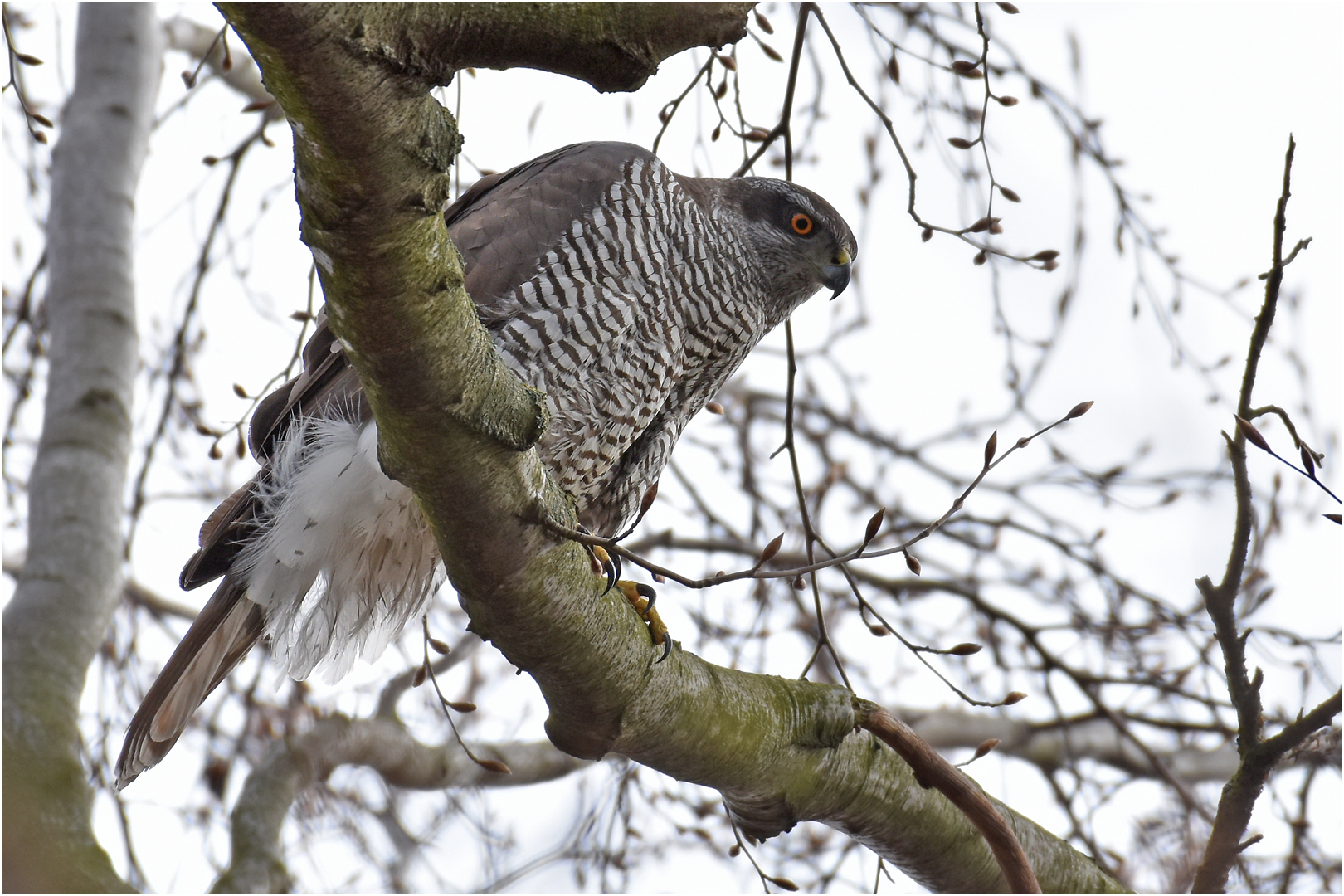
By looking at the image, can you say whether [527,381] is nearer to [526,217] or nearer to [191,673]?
[526,217]

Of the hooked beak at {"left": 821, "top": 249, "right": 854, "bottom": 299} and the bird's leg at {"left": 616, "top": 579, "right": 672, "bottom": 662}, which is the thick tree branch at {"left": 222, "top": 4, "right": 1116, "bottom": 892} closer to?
the bird's leg at {"left": 616, "top": 579, "right": 672, "bottom": 662}

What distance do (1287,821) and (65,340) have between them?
380cm

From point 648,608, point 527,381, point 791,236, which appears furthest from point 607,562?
point 791,236

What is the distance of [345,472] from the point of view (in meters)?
2.92

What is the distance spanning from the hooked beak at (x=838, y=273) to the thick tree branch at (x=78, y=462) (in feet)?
7.42

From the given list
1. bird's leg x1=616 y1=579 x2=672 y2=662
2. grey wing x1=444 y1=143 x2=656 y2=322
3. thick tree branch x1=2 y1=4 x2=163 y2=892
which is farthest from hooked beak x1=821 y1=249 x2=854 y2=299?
thick tree branch x1=2 y1=4 x2=163 y2=892

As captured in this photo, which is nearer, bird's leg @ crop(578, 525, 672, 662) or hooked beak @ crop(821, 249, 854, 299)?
bird's leg @ crop(578, 525, 672, 662)

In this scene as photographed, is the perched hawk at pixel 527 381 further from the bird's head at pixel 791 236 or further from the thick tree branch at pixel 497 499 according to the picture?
the thick tree branch at pixel 497 499

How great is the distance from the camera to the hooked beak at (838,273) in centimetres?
388

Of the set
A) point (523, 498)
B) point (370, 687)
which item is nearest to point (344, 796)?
point (370, 687)

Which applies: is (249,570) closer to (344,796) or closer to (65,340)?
(65,340)

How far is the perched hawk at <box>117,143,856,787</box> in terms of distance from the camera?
2.96m

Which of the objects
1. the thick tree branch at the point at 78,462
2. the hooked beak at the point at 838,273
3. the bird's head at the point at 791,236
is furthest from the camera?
the hooked beak at the point at 838,273

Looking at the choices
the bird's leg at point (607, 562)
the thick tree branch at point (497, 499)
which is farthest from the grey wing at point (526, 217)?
the thick tree branch at point (497, 499)
